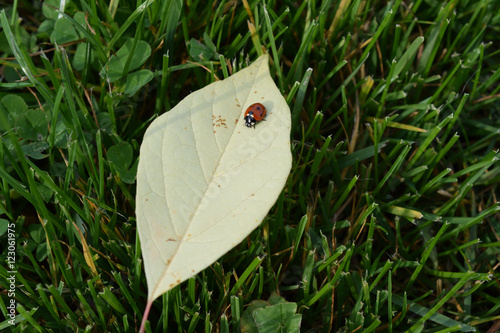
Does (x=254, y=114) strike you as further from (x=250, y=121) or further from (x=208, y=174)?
(x=208, y=174)

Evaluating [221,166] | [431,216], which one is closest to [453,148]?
[431,216]

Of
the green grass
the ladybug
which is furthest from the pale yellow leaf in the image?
the green grass
